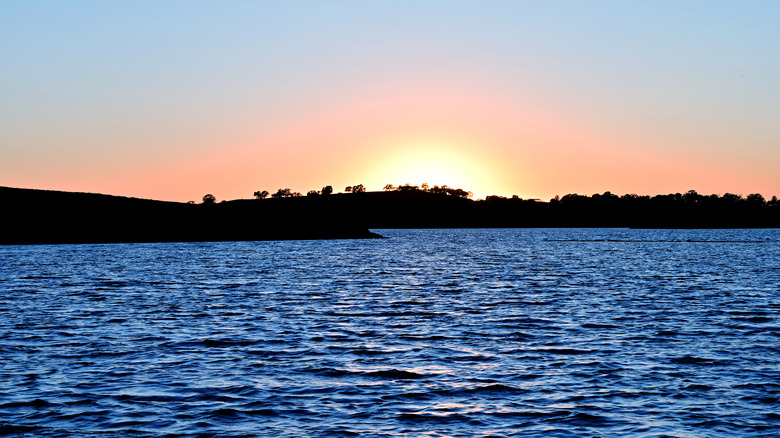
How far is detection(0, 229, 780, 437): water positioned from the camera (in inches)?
751

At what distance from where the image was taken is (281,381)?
78.2ft

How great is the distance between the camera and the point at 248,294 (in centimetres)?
5469

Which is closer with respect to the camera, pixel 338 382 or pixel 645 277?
pixel 338 382

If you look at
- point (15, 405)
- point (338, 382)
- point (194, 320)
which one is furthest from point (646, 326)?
point (15, 405)

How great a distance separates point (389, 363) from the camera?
88.3ft

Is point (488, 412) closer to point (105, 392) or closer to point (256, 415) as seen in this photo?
point (256, 415)

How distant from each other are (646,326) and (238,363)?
19393 mm

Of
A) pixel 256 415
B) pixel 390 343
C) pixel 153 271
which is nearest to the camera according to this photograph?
pixel 256 415

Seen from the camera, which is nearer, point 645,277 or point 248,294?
point 248,294

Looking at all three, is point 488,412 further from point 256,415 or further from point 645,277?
point 645,277

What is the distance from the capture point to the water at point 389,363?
19.1 meters

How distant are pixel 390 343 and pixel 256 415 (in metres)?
12.3

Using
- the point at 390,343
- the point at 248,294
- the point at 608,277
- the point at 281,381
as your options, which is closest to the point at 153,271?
the point at 248,294

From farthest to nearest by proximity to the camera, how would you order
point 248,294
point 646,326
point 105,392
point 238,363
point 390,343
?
point 248,294 → point 646,326 → point 390,343 → point 238,363 → point 105,392
